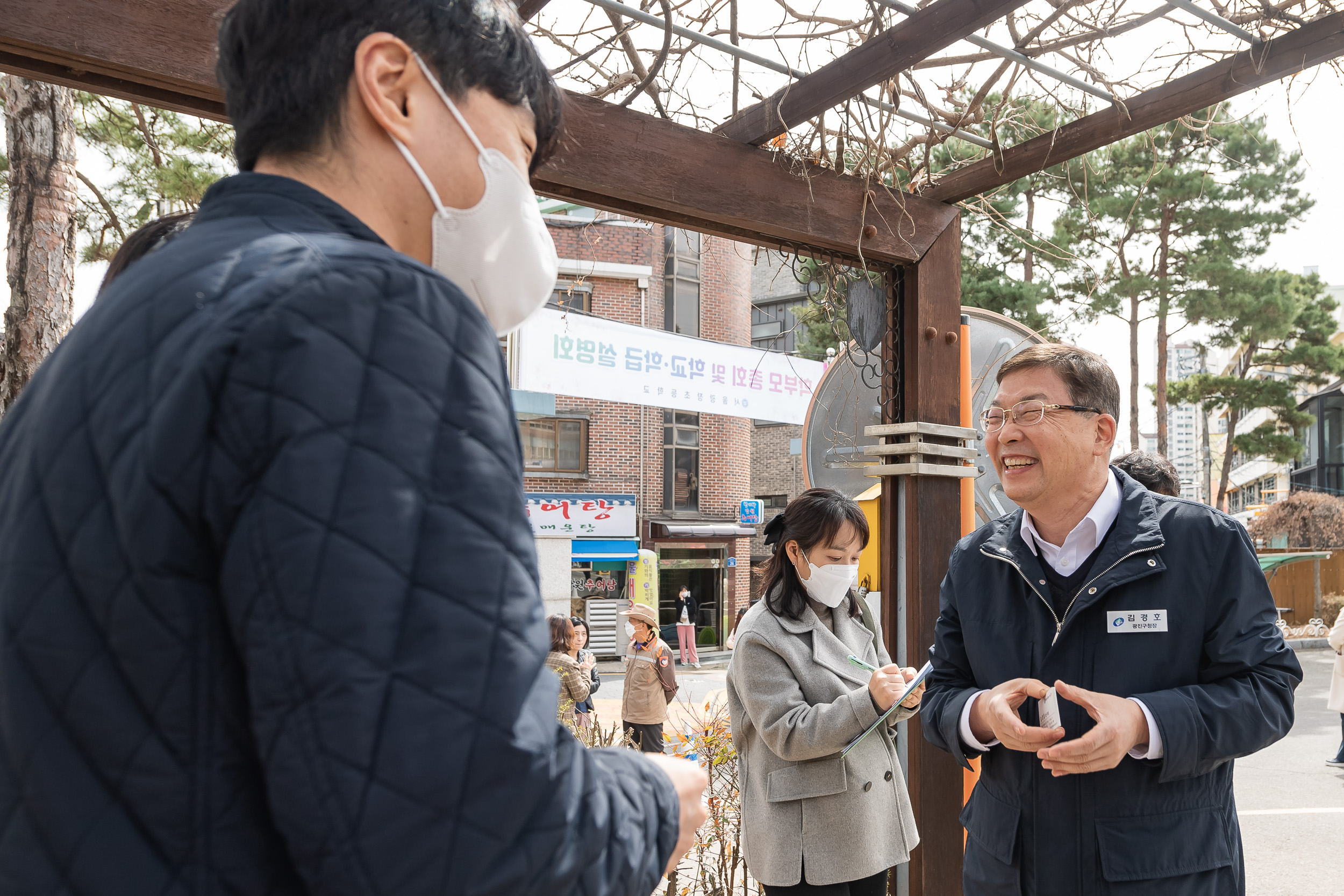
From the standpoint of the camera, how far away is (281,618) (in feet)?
2.05

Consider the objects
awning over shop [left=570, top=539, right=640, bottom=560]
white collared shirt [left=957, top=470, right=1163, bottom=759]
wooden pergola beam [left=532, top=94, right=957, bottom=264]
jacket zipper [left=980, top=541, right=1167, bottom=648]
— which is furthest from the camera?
awning over shop [left=570, top=539, right=640, bottom=560]

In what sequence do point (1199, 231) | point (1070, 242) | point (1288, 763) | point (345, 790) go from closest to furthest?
point (345, 790), point (1288, 763), point (1070, 242), point (1199, 231)

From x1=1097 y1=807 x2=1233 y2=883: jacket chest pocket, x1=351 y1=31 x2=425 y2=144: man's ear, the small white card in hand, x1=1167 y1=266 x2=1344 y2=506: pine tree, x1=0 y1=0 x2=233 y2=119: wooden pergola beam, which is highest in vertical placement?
x1=1167 y1=266 x2=1344 y2=506: pine tree

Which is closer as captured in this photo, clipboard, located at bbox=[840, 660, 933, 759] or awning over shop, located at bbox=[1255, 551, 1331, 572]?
clipboard, located at bbox=[840, 660, 933, 759]

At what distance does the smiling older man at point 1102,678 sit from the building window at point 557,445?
20.3 metres

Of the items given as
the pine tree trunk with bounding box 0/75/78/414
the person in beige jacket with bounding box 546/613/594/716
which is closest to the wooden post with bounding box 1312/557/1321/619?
the person in beige jacket with bounding box 546/613/594/716

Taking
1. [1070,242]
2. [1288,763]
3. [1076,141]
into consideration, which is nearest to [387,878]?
[1076,141]

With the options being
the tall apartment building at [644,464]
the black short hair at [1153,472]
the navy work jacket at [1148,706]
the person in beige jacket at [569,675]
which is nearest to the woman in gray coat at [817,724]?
the navy work jacket at [1148,706]

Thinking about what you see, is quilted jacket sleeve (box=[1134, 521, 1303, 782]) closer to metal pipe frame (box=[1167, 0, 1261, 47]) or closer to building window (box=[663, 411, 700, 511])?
metal pipe frame (box=[1167, 0, 1261, 47])

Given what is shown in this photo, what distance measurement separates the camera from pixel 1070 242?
56.6 ft

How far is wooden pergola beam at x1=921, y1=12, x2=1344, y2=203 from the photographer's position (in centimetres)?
288

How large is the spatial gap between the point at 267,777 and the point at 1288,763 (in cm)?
1210

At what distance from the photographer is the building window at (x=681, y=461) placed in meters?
24.3

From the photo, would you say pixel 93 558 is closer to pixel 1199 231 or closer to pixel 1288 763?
pixel 1288 763
